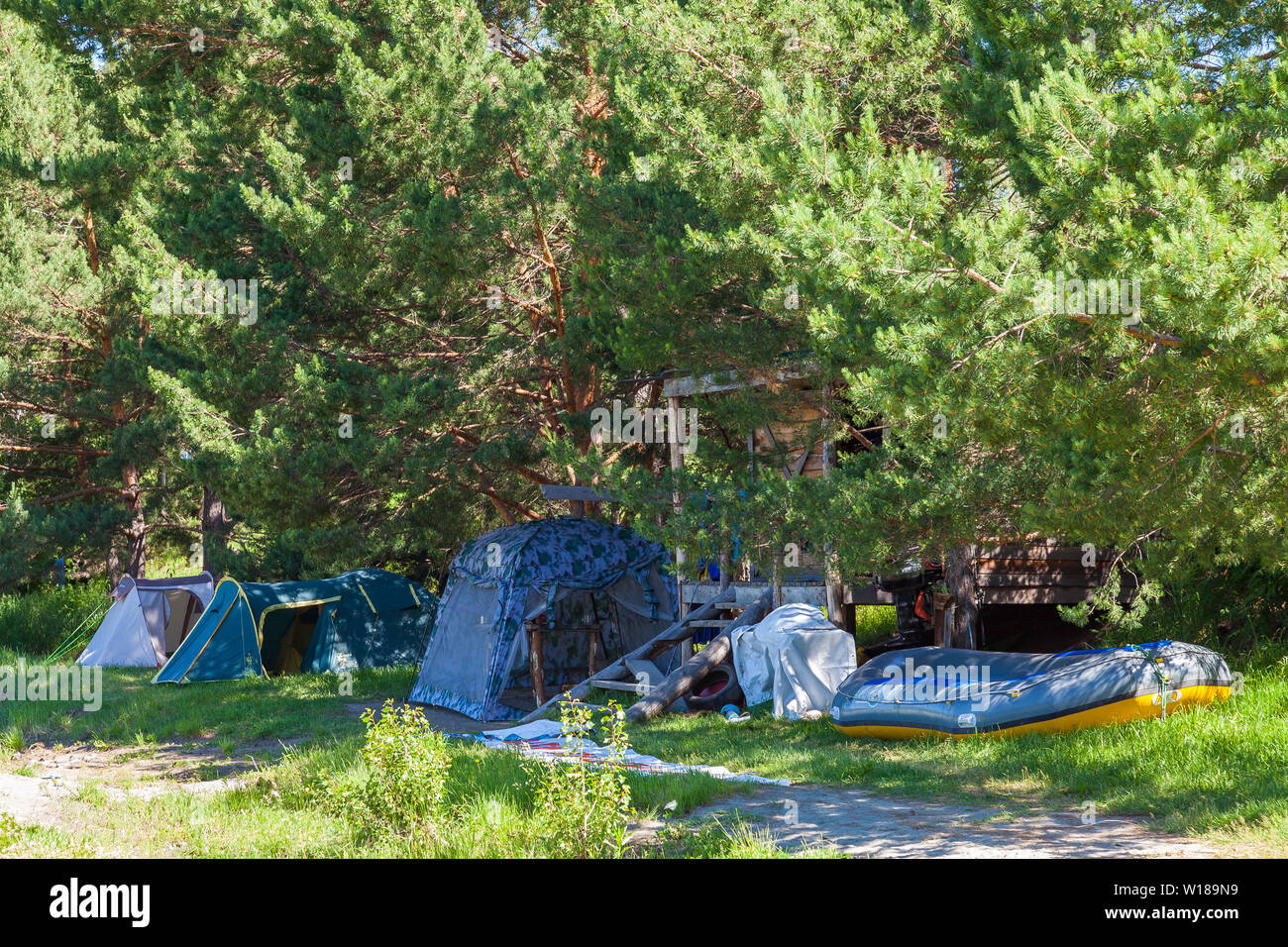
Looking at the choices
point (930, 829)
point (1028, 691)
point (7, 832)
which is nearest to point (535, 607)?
point (1028, 691)

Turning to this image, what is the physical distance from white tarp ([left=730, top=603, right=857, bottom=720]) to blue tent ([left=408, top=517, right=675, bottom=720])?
2.62 m

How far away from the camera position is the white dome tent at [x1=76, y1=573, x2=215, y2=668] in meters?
18.9

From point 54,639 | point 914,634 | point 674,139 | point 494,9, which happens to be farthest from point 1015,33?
point 54,639

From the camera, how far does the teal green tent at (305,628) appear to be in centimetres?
1627

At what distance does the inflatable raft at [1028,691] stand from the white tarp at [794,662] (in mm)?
1056

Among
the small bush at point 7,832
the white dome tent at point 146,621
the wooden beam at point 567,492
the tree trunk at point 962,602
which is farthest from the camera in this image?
the white dome tent at point 146,621

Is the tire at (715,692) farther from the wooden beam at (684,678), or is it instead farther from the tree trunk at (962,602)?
A: the tree trunk at (962,602)

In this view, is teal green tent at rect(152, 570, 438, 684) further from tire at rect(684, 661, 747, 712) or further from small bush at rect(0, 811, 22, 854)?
small bush at rect(0, 811, 22, 854)

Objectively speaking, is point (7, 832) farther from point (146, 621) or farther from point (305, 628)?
point (146, 621)

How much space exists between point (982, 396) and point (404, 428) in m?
9.99

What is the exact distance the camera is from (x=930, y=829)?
6676 millimetres

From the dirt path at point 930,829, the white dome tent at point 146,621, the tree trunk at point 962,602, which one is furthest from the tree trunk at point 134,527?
the dirt path at point 930,829

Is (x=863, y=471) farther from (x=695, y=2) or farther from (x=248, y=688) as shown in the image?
(x=248, y=688)

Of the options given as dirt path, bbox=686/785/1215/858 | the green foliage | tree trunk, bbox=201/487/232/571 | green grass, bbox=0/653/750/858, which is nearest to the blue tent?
green grass, bbox=0/653/750/858
